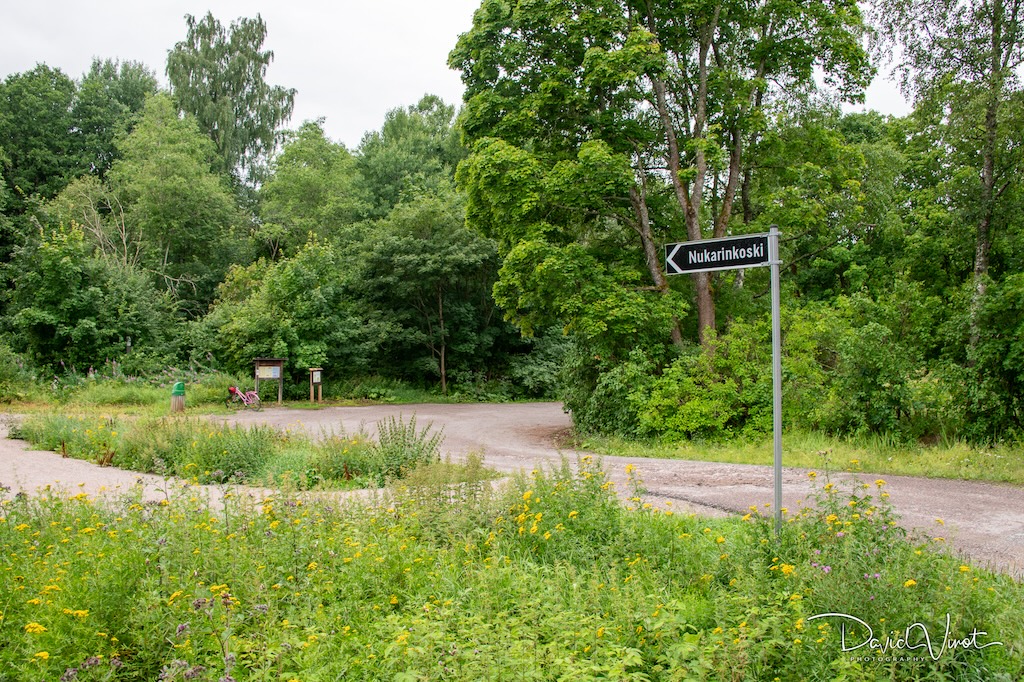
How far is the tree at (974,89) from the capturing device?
13.0 meters

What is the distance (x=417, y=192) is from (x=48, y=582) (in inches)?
1056

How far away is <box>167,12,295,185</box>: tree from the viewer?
4838 centimetres

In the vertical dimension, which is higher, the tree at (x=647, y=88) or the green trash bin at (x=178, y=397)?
the tree at (x=647, y=88)

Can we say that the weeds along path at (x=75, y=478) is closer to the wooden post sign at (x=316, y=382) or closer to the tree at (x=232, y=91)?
the wooden post sign at (x=316, y=382)

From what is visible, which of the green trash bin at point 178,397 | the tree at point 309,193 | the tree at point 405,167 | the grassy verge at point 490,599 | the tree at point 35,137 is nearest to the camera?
the grassy verge at point 490,599

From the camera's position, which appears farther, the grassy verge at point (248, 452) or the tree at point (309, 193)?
the tree at point (309, 193)

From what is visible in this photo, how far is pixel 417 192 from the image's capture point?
3008cm

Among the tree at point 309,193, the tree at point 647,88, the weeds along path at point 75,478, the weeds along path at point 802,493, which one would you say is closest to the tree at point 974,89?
the tree at point 647,88

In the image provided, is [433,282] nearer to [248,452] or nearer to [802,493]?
[248,452]

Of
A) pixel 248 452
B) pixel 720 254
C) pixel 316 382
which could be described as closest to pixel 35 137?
pixel 316 382

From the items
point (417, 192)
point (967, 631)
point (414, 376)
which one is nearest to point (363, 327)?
point (414, 376)

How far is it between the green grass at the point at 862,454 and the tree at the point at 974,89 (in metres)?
2.36

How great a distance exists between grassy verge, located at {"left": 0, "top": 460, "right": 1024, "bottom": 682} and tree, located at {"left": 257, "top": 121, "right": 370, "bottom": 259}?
29.5 metres

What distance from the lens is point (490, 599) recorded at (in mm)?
4426
